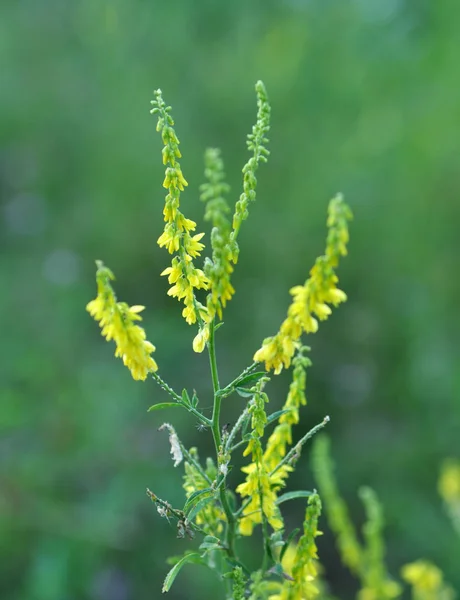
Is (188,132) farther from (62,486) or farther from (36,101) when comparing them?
(62,486)

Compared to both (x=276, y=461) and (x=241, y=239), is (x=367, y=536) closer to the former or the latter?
(x=276, y=461)

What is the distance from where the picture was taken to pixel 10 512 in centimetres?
374

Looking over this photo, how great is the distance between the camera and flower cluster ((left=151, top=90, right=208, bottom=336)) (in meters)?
1.26

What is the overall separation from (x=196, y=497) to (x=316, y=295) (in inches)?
18.5

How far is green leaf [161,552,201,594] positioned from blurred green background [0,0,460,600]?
2.62 metres

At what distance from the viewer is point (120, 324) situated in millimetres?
1188

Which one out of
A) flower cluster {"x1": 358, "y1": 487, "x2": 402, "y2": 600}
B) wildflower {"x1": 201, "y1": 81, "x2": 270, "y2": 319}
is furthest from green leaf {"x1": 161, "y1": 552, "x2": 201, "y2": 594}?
flower cluster {"x1": 358, "y1": 487, "x2": 402, "y2": 600}

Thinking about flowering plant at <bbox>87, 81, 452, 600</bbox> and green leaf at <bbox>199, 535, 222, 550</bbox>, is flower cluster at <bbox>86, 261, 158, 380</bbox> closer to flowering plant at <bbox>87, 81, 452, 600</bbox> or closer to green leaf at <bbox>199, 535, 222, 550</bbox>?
flowering plant at <bbox>87, 81, 452, 600</bbox>

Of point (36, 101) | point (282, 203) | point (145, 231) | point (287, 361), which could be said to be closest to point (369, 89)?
point (282, 203)

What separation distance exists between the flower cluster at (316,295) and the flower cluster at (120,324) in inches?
8.7

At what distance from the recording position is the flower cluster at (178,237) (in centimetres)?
126

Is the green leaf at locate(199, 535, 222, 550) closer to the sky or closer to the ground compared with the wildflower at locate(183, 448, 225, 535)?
closer to the ground

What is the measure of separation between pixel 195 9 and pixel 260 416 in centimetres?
497

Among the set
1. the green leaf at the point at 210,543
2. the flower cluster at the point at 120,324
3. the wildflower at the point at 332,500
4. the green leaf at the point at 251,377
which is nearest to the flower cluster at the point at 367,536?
the wildflower at the point at 332,500
